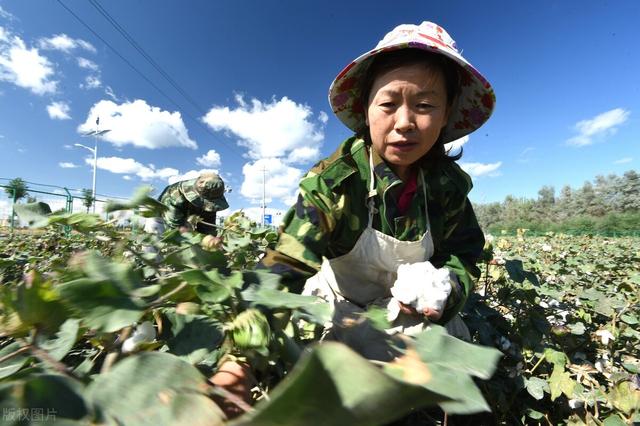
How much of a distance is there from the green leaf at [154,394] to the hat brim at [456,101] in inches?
39.0

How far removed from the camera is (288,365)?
388 millimetres

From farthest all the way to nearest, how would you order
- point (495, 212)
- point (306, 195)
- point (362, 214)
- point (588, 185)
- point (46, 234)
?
point (495, 212) → point (588, 185) → point (46, 234) → point (362, 214) → point (306, 195)

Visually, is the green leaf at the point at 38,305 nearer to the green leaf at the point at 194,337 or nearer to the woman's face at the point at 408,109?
the green leaf at the point at 194,337

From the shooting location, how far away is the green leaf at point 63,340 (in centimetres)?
33

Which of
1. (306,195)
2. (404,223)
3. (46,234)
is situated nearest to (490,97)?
(404,223)

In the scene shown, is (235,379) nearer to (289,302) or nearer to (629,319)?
(289,302)

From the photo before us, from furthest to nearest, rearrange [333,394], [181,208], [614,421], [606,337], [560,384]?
[181,208] < [606,337] < [560,384] < [614,421] < [333,394]

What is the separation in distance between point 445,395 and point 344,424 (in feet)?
0.22

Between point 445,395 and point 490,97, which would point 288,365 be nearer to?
point 445,395

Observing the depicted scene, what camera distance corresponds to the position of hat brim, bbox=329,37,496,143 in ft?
3.67

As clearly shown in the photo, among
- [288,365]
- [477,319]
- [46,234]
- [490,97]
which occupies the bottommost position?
[477,319]

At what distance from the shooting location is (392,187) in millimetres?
1093

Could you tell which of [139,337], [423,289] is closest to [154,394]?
[139,337]

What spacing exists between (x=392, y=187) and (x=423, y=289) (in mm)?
410
